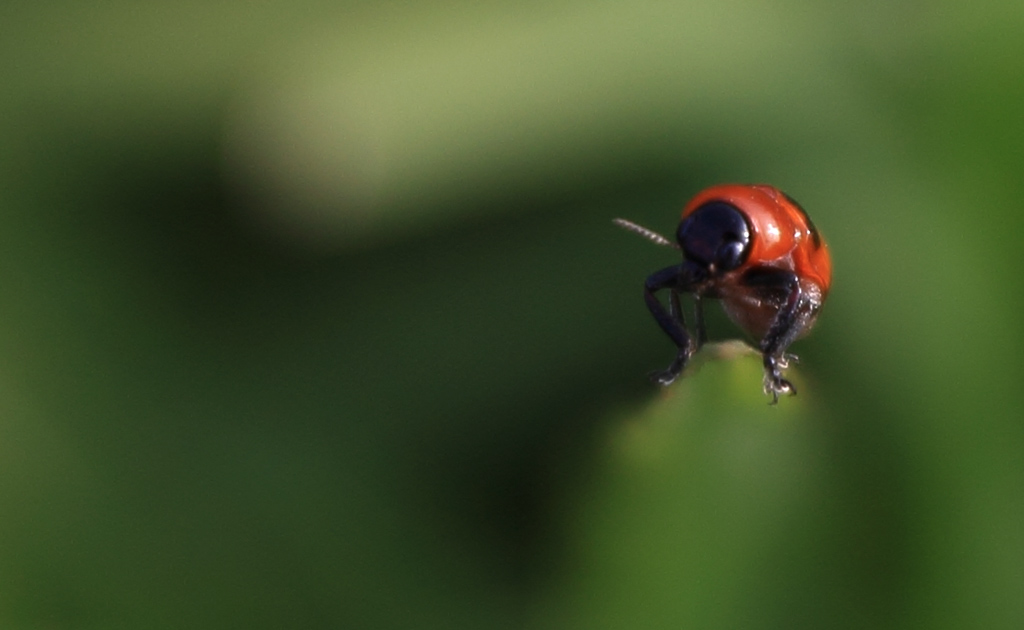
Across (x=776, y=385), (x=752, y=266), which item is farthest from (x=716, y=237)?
(x=776, y=385)

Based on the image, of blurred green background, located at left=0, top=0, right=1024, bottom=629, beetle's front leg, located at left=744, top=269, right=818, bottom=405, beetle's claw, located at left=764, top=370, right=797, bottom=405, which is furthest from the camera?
blurred green background, located at left=0, top=0, right=1024, bottom=629

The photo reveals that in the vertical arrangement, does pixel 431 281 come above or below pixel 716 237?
below

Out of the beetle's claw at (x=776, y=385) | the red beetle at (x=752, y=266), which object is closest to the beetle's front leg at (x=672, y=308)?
the red beetle at (x=752, y=266)

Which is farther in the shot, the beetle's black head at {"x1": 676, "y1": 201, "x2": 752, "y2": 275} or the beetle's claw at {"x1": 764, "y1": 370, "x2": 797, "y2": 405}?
the beetle's black head at {"x1": 676, "y1": 201, "x2": 752, "y2": 275}

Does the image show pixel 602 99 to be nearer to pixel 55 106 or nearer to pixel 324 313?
pixel 324 313

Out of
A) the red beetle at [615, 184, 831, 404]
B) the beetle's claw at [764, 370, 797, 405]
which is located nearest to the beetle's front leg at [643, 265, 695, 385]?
the red beetle at [615, 184, 831, 404]

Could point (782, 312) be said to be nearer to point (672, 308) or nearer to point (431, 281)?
point (672, 308)

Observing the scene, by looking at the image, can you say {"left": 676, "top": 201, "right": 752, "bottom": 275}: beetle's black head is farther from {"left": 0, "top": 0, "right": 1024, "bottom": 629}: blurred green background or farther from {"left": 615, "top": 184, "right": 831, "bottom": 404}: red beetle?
{"left": 0, "top": 0, "right": 1024, "bottom": 629}: blurred green background
